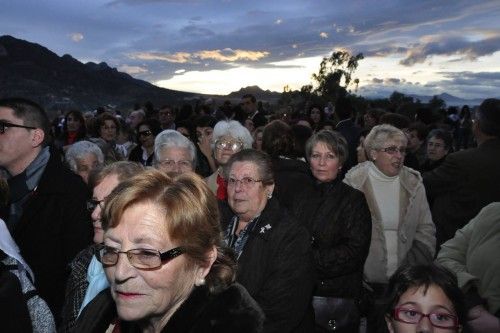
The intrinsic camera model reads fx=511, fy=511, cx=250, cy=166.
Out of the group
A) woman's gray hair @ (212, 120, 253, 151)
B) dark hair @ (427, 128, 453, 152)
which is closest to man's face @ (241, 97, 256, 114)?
dark hair @ (427, 128, 453, 152)

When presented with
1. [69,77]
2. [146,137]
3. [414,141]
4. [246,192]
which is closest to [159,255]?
[246,192]

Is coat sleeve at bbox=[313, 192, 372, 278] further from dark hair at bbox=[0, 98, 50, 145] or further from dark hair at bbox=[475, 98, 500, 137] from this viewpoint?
dark hair at bbox=[0, 98, 50, 145]

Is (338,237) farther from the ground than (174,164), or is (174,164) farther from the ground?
(174,164)

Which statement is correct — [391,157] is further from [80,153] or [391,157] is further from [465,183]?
[80,153]

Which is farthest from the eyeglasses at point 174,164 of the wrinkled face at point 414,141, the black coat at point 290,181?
the wrinkled face at point 414,141

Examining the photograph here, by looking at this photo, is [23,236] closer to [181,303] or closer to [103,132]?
[181,303]

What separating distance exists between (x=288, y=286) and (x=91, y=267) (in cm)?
112

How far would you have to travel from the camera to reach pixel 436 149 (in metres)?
6.52

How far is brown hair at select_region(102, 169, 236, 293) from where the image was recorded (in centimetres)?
189

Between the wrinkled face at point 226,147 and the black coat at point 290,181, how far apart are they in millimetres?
446

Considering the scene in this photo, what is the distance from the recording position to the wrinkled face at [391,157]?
4.48 m

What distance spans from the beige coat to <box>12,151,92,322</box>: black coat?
236cm

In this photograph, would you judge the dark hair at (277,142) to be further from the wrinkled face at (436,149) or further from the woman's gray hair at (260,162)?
the wrinkled face at (436,149)

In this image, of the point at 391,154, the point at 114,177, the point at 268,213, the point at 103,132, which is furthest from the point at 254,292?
the point at 103,132
